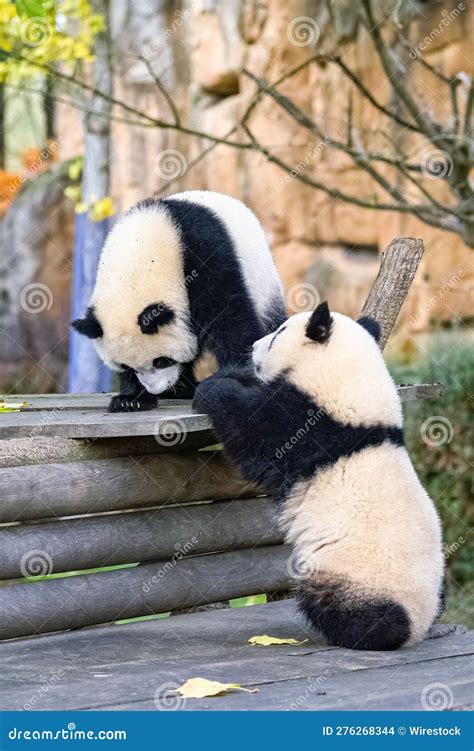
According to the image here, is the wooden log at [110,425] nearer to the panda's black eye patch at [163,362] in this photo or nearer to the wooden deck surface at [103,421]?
the wooden deck surface at [103,421]

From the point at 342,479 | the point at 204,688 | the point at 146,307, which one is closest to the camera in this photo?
the point at 204,688

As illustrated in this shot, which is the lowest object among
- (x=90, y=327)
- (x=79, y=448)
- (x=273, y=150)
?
(x=79, y=448)

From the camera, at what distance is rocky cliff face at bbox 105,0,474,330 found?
407 inches

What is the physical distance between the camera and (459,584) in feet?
26.9

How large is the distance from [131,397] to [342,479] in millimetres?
1343

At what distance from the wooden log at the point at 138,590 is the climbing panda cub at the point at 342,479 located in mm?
841

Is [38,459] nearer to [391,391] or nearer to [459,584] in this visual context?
[391,391]

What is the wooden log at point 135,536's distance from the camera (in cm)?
398

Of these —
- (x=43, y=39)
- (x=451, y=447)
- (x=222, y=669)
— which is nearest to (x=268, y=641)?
(x=222, y=669)

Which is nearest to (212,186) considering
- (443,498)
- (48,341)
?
(48,341)

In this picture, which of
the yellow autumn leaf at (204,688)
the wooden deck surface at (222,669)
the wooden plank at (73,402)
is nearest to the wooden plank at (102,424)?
the wooden plank at (73,402)

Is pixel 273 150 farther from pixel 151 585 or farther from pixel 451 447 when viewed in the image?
pixel 151 585

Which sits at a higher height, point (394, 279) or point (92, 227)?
point (394, 279)

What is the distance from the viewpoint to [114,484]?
13.8 feet
